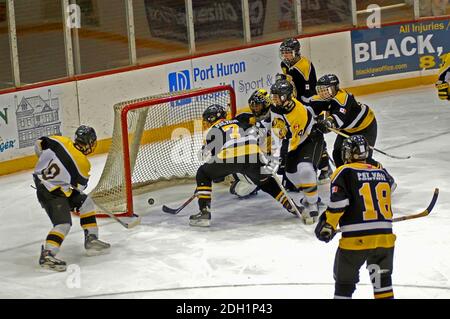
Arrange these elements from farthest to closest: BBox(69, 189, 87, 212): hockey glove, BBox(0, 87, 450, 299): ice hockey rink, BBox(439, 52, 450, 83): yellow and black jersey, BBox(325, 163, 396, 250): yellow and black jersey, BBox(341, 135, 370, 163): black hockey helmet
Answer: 1. BBox(439, 52, 450, 83): yellow and black jersey
2. BBox(69, 189, 87, 212): hockey glove
3. BBox(0, 87, 450, 299): ice hockey rink
4. BBox(341, 135, 370, 163): black hockey helmet
5. BBox(325, 163, 396, 250): yellow and black jersey

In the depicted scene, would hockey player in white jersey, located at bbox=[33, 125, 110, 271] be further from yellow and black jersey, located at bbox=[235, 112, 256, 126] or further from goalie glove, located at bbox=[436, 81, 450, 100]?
goalie glove, located at bbox=[436, 81, 450, 100]

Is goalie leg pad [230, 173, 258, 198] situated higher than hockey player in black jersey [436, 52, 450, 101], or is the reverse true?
hockey player in black jersey [436, 52, 450, 101]

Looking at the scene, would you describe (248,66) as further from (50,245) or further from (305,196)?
(50,245)

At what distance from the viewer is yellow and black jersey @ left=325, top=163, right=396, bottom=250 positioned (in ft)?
16.6

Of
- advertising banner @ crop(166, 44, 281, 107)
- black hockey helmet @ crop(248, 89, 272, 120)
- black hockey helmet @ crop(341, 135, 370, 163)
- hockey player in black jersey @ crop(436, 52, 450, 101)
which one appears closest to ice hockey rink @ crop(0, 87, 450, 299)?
hockey player in black jersey @ crop(436, 52, 450, 101)

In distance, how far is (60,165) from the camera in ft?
21.2

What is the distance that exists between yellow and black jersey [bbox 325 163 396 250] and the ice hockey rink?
0.75 m

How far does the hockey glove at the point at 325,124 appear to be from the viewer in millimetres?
7332

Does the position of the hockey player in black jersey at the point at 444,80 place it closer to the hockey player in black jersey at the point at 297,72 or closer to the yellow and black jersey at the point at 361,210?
the hockey player in black jersey at the point at 297,72

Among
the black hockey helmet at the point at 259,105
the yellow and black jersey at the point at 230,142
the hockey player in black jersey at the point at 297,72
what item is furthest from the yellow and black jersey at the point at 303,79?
the yellow and black jersey at the point at 230,142

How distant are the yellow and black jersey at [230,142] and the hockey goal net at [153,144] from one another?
25.4 inches

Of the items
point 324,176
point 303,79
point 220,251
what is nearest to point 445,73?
point 303,79

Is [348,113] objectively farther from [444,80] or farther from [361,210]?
[361,210]
